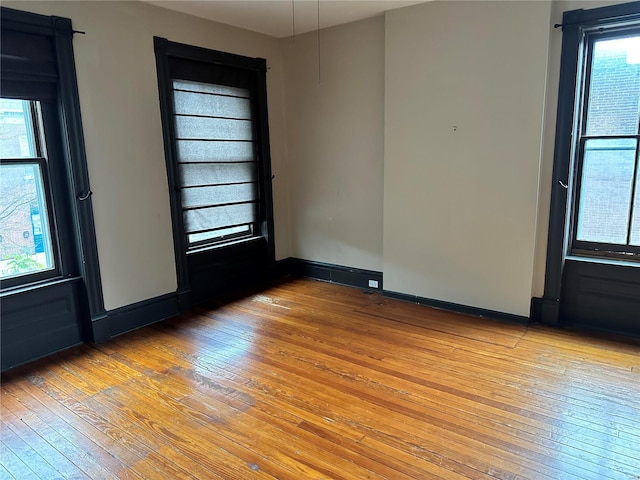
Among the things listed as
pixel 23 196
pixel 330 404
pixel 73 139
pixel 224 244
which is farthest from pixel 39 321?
pixel 330 404

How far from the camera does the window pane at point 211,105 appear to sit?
4.09 m

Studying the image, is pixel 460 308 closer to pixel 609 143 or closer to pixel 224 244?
pixel 609 143

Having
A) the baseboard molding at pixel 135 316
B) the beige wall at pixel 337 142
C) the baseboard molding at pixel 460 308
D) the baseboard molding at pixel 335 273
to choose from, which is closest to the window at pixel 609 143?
the baseboard molding at pixel 460 308

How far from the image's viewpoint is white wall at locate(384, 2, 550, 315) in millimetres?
3484

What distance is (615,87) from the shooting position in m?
3.32

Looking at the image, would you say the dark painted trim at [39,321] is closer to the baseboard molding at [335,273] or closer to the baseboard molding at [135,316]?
the baseboard molding at [135,316]

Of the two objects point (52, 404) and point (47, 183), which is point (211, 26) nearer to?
point (47, 183)

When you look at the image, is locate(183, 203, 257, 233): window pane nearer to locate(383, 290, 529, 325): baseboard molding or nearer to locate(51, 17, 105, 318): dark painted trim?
locate(51, 17, 105, 318): dark painted trim

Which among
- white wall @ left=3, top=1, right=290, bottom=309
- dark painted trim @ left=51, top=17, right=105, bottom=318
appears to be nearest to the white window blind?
white wall @ left=3, top=1, right=290, bottom=309

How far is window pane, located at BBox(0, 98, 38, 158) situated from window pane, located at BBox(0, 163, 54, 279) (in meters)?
0.09

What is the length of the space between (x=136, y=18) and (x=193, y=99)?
82 cm

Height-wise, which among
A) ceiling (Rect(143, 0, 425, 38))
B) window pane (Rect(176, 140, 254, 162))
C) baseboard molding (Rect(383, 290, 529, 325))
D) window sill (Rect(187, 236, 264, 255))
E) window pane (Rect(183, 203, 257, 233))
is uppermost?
ceiling (Rect(143, 0, 425, 38))

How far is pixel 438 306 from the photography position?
4.17 m

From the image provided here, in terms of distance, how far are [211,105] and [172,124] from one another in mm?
558
